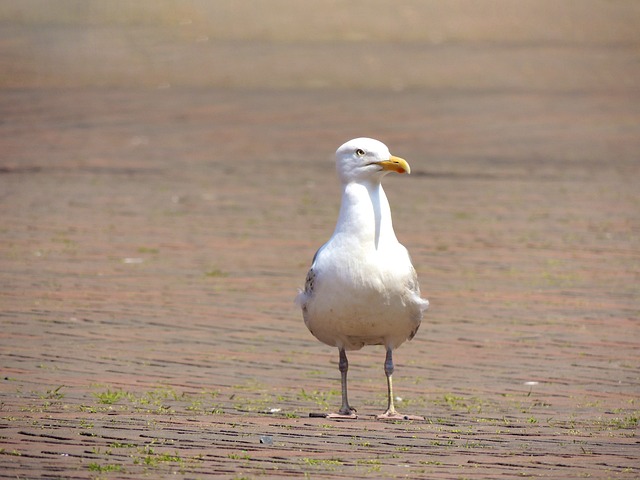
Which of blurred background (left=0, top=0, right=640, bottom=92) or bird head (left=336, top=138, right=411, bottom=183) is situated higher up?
blurred background (left=0, top=0, right=640, bottom=92)

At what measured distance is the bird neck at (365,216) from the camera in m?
6.98

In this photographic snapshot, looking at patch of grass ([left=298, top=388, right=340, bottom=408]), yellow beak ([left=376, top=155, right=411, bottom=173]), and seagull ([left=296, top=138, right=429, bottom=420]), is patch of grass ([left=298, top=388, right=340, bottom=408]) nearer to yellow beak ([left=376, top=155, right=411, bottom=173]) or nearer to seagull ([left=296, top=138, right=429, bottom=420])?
seagull ([left=296, top=138, right=429, bottom=420])

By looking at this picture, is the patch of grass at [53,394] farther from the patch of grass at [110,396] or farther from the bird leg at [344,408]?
the bird leg at [344,408]

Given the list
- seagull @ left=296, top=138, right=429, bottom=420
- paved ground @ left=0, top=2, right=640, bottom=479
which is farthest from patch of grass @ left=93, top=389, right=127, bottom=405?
seagull @ left=296, top=138, right=429, bottom=420

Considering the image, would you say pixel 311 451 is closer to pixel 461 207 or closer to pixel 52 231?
pixel 52 231

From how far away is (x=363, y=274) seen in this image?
6.89 meters

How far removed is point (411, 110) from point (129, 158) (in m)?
6.23

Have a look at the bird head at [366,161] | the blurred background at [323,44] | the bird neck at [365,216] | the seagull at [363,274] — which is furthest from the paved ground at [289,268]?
the bird head at [366,161]

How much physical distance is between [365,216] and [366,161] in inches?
12.6

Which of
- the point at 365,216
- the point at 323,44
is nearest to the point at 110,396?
the point at 365,216

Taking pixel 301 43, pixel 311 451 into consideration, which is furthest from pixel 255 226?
pixel 301 43

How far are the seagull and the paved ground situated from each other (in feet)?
1.63

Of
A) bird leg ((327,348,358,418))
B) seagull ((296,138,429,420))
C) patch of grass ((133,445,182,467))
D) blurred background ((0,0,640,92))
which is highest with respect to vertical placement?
blurred background ((0,0,640,92))

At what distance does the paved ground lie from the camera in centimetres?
636
